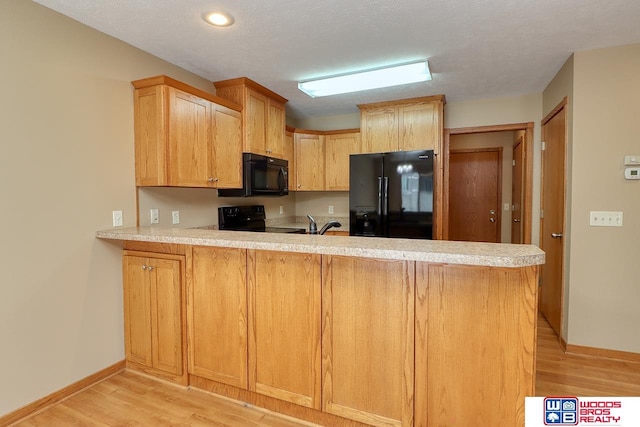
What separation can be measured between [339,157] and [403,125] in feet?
3.14

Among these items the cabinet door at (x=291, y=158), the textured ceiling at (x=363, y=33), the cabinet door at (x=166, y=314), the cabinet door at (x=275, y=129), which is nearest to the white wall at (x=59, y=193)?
the textured ceiling at (x=363, y=33)

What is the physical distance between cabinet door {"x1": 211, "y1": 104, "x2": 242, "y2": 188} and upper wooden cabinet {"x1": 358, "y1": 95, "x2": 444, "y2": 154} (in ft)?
5.06

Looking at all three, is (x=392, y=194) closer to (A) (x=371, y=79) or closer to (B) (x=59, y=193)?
(A) (x=371, y=79)

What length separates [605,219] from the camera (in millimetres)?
2600

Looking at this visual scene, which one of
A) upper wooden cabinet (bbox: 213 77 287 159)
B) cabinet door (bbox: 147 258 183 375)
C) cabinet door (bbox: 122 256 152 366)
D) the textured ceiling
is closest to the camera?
the textured ceiling

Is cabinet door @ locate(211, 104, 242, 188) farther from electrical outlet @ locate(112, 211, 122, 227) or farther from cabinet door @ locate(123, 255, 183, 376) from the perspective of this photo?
cabinet door @ locate(123, 255, 183, 376)

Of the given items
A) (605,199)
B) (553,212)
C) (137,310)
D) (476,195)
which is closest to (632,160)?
(605,199)

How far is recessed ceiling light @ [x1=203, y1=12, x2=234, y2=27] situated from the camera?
204 centimetres

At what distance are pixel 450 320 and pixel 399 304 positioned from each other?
0.79 feet

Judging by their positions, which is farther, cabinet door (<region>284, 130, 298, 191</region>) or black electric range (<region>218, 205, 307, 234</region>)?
cabinet door (<region>284, 130, 298, 191</region>)

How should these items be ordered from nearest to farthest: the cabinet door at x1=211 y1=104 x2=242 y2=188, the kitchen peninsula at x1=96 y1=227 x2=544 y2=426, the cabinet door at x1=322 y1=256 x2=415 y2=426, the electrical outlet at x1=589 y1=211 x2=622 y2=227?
the kitchen peninsula at x1=96 y1=227 x2=544 y2=426
the cabinet door at x1=322 y1=256 x2=415 y2=426
the electrical outlet at x1=589 y1=211 x2=622 y2=227
the cabinet door at x1=211 y1=104 x2=242 y2=188

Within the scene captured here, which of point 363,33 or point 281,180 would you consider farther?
point 281,180

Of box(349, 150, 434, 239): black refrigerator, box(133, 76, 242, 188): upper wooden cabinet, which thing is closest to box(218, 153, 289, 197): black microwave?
box(133, 76, 242, 188): upper wooden cabinet

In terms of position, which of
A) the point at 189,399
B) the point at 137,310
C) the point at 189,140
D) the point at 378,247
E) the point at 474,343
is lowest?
the point at 189,399
